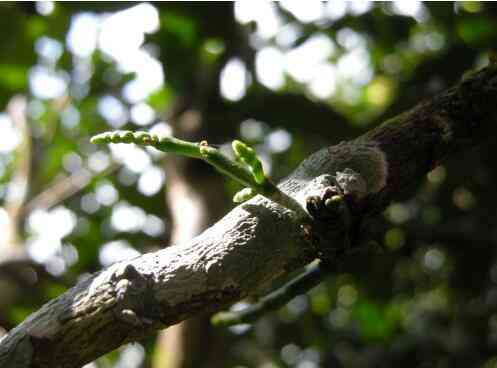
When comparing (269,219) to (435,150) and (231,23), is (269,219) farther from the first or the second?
(231,23)

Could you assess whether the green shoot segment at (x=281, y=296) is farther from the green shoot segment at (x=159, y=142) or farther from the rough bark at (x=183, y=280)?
the green shoot segment at (x=159, y=142)

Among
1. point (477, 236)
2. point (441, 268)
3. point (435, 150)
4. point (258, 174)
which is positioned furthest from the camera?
point (441, 268)

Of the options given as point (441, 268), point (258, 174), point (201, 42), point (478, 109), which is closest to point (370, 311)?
point (441, 268)

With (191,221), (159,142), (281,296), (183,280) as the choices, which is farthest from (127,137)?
(191,221)

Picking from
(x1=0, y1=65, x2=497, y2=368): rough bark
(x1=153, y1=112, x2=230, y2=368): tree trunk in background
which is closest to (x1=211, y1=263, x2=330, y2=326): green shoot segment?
(x1=0, y1=65, x2=497, y2=368): rough bark

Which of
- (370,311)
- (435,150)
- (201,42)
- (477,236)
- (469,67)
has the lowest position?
(370,311)

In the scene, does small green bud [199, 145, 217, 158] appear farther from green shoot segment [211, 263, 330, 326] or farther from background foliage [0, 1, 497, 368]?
background foliage [0, 1, 497, 368]

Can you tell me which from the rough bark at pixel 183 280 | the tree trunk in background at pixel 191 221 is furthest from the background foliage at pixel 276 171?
the rough bark at pixel 183 280
